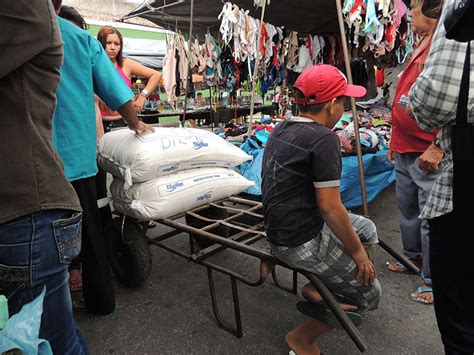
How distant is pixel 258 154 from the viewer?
421 centimetres

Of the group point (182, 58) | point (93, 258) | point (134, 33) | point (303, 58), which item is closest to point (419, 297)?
point (93, 258)

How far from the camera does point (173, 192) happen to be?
2359mm

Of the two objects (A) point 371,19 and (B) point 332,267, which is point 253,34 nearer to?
(A) point 371,19

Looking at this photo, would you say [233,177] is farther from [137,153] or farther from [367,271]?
[367,271]

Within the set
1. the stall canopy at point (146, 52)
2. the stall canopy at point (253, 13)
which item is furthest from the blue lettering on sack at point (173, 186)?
the stall canopy at point (146, 52)

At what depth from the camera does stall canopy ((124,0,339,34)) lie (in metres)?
6.04

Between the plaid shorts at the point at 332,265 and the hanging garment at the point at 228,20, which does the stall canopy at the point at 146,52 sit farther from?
the plaid shorts at the point at 332,265

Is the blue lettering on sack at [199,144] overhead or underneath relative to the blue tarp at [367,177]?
overhead

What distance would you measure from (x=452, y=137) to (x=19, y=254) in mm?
1479

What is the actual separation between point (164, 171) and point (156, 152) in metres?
0.16

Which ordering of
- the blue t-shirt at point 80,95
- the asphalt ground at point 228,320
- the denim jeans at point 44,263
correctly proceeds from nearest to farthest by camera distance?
the denim jeans at point 44,263 → the blue t-shirt at point 80,95 → the asphalt ground at point 228,320

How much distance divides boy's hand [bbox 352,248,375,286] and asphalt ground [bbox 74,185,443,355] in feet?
2.01

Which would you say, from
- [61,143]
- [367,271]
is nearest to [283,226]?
[367,271]

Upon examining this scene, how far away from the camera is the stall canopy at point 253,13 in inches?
238
